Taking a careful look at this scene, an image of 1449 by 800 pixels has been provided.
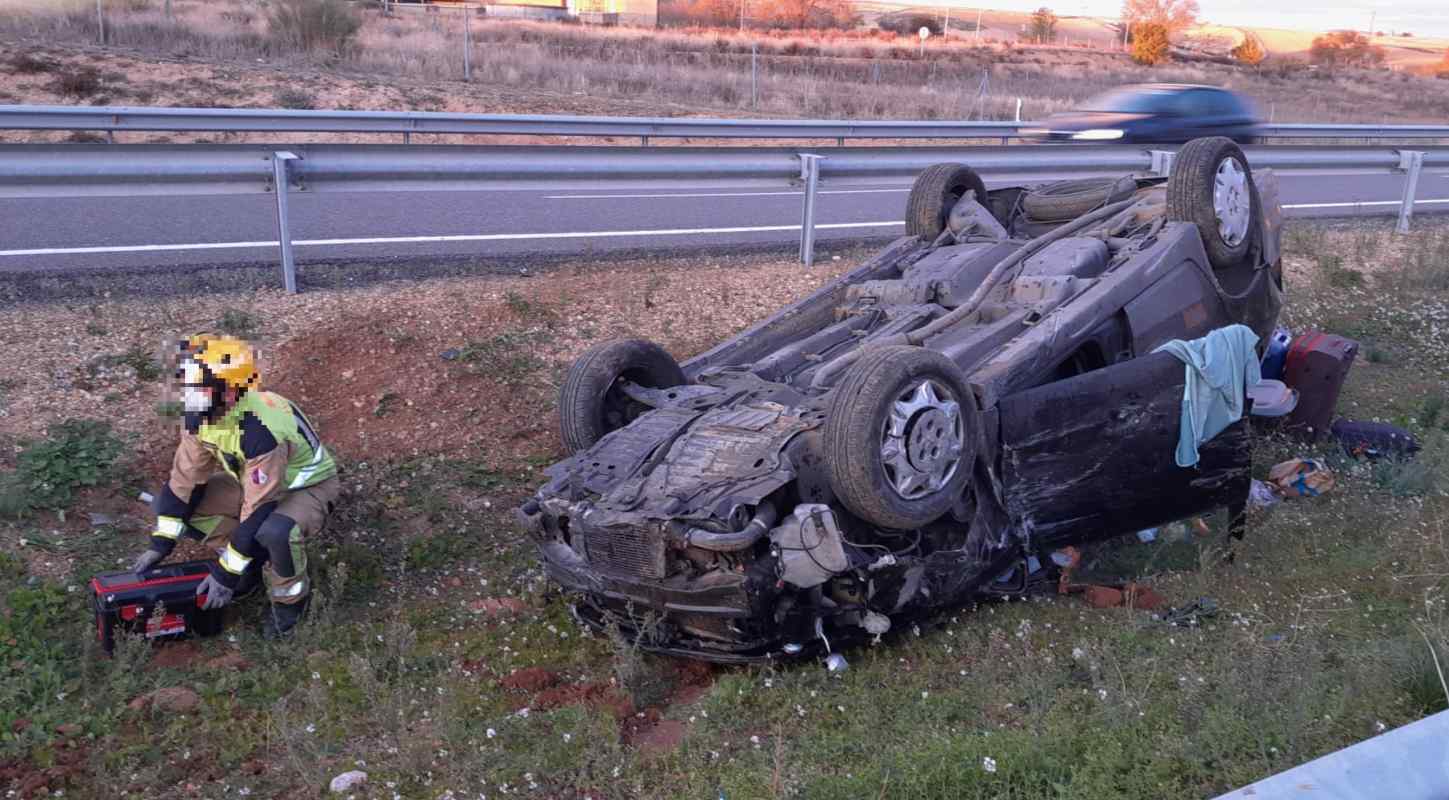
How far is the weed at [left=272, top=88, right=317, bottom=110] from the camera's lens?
1917 cm

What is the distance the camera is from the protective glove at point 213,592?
197 inches

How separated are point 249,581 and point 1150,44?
54.5 metres

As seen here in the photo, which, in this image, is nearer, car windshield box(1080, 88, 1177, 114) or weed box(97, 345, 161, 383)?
weed box(97, 345, 161, 383)

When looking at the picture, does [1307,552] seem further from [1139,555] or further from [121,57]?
[121,57]

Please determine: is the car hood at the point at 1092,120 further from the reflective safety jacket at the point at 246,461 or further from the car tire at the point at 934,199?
the reflective safety jacket at the point at 246,461

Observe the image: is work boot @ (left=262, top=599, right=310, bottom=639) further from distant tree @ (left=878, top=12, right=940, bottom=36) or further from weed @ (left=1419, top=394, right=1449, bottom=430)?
distant tree @ (left=878, top=12, right=940, bottom=36)

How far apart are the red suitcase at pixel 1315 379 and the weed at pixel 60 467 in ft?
22.2

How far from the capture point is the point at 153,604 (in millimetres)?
4879

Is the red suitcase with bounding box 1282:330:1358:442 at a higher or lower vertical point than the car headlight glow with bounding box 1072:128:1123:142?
lower

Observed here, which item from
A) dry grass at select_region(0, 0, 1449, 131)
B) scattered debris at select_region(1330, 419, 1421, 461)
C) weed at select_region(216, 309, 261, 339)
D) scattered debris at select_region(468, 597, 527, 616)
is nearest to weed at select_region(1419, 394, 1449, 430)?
scattered debris at select_region(1330, 419, 1421, 461)

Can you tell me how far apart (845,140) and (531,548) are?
49.4 feet

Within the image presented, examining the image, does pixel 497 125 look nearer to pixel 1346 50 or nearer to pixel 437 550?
pixel 437 550

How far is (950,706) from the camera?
171 inches

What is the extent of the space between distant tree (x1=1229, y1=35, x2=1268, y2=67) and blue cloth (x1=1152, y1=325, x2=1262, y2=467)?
57659mm
